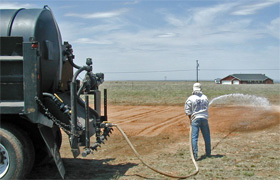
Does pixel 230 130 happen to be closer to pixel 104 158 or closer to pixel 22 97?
pixel 104 158

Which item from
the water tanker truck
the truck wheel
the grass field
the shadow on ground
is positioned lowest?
the shadow on ground

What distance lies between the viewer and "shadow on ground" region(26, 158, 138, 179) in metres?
6.71

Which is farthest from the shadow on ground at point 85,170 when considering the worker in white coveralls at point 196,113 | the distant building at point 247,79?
the distant building at point 247,79

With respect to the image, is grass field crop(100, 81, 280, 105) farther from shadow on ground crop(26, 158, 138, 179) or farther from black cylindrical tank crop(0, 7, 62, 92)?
black cylindrical tank crop(0, 7, 62, 92)

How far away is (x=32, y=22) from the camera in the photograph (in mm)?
5895

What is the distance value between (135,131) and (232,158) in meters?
4.81

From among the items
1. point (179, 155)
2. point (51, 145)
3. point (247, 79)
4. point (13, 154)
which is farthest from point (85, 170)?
point (247, 79)

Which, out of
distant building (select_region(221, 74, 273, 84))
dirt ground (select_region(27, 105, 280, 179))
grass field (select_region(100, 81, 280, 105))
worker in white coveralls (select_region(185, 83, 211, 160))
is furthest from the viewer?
distant building (select_region(221, 74, 273, 84))

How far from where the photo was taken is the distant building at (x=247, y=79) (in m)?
114

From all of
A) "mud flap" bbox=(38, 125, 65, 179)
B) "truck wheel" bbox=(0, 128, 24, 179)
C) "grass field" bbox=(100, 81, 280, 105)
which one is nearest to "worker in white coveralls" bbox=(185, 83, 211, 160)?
"mud flap" bbox=(38, 125, 65, 179)

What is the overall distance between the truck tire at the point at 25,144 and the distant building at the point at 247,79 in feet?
373

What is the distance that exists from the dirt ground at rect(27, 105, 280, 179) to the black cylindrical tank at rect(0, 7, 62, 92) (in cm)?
205

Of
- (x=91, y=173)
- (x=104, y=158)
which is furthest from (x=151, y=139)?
(x=91, y=173)

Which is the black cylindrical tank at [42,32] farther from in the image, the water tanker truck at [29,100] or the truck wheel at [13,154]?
the truck wheel at [13,154]
